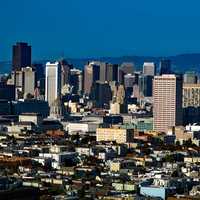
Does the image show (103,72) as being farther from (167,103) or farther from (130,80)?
(167,103)

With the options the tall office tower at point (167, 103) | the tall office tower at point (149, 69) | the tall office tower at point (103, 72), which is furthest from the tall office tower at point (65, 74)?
the tall office tower at point (167, 103)

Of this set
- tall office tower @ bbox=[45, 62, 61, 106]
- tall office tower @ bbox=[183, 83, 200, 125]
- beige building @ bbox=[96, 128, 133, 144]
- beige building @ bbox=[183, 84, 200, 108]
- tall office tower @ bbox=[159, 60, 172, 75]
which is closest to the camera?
beige building @ bbox=[96, 128, 133, 144]

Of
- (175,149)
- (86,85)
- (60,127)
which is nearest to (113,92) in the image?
(86,85)

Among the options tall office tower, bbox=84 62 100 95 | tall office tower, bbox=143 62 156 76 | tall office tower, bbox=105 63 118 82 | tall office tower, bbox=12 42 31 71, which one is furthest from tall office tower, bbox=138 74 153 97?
tall office tower, bbox=12 42 31 71

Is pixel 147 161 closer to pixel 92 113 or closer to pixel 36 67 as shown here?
pixel 92 113

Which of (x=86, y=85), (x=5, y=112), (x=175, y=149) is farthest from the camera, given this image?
(x=86, y=85)

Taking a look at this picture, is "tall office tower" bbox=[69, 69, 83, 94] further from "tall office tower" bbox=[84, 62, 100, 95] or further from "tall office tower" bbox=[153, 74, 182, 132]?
"tall office tower" bbox=[153, 74, 182, 132]

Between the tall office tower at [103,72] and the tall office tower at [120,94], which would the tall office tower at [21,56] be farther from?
the tall office tower at [120,94]
